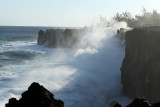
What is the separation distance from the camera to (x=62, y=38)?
303 ft

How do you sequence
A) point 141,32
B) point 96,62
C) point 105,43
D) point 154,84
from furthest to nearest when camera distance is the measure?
1. point 105,43
2. point 96,62
3. point 141,32
4. point 154,84

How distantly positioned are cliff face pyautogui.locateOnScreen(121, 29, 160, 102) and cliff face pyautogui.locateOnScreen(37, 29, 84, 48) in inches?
2132

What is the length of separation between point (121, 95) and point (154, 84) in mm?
6692

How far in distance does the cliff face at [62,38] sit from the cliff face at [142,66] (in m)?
54.1

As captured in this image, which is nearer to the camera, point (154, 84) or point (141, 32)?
point (154, 84)

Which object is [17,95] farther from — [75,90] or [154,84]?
[154,84]

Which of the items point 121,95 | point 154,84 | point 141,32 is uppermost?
point 141,32

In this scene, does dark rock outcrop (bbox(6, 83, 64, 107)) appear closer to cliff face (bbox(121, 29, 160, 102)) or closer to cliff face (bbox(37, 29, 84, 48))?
cliff face (bbox(121, 29, 160, 102))

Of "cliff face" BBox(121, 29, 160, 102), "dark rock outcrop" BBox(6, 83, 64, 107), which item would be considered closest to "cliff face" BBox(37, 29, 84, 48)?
"cliff face" BBox(121, 29, 160, 102)

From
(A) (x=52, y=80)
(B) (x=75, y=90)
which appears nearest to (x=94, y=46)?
(A) (x=52, y=80)

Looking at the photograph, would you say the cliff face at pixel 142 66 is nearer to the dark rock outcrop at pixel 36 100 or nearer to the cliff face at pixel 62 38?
the dark rock outcrop at pixel 36 100

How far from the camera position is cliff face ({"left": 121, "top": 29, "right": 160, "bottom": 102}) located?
77.0ft

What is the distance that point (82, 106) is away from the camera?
967 inches

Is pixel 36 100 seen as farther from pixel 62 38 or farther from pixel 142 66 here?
pixel 62 38
